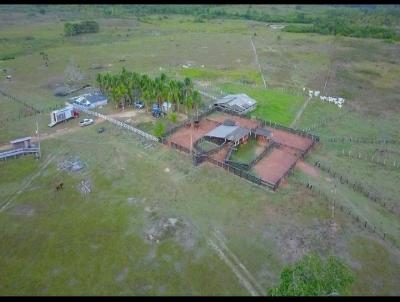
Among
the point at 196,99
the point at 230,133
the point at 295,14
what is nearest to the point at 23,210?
the point at 230,133

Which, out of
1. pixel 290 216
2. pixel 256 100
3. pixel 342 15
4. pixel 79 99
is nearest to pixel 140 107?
pixel 79 99

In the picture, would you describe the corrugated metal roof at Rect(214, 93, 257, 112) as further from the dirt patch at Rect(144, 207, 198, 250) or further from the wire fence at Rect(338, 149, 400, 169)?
the dirt patch at Rect(144, 207, 198, 250)

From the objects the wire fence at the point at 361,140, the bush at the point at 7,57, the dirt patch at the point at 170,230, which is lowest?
the bush at the point at 7,57

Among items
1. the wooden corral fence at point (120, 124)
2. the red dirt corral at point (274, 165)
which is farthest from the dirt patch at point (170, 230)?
the wooden corral fence at point (120, 124)

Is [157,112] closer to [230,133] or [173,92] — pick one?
[173,92]

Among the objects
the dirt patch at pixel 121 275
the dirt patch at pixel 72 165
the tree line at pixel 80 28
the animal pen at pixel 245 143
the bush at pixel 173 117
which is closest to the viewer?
the dirt patch at pixel 121 275

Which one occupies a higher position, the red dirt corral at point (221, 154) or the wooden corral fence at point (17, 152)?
the red dirt corral at point (221, 154)

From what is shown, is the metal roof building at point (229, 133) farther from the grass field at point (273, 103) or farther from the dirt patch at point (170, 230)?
the dirt patch at point (170, 230)
